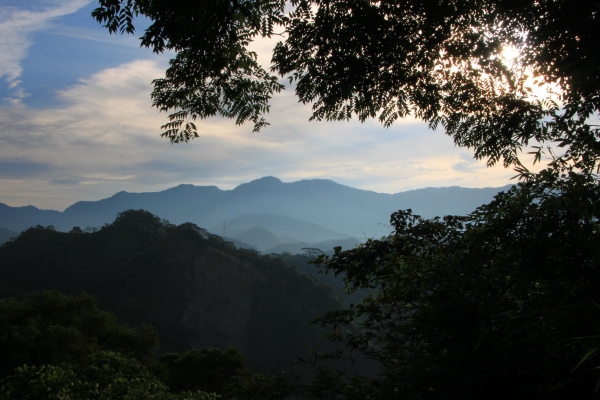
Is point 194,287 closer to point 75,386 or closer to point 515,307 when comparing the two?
point 75,386

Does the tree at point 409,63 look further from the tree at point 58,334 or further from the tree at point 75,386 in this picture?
the tree at point 58,334

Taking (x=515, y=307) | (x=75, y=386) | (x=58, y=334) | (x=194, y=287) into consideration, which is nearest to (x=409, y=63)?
(x=515, y=307)

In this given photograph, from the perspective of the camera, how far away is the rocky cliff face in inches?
1750

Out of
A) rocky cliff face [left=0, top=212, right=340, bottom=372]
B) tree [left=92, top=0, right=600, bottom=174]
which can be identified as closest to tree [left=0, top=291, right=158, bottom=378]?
tree [left=92, top=0, right=600, bottom=174]

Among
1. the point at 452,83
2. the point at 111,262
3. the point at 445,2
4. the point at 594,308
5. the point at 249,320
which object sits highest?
the point at 445,2

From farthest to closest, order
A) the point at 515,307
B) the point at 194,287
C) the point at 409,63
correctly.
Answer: the point at 194,287 < the point at 409,63 < the point at 515,307

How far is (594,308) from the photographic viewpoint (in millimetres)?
1870

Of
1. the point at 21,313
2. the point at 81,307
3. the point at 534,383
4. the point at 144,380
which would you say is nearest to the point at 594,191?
the point at 534,383

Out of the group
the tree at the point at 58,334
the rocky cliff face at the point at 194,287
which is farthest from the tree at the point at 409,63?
the rocky cliff face at the point at 194,287

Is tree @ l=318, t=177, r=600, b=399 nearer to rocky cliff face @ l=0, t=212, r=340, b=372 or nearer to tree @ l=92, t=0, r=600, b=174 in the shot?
tree @ l=92, t=0, r=600, b=174

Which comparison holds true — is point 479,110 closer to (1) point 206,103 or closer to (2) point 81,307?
(1) point 206,103

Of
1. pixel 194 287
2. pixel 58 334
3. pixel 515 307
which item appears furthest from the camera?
pixel 194 287

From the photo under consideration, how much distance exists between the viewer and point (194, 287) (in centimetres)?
5047

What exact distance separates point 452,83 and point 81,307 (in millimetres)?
17925
